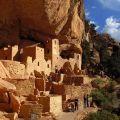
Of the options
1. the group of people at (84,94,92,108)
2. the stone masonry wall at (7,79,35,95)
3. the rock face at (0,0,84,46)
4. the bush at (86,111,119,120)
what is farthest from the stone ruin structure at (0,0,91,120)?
the bush at (86,111,119,120)

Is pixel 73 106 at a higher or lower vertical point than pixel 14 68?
lower

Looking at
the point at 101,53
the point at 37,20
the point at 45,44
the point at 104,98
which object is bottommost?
the point at 104,98

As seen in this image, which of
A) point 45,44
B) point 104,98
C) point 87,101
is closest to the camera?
point 87,101

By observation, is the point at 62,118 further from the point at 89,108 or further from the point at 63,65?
the point at 63,65

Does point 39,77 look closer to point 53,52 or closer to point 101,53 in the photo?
point 53,52

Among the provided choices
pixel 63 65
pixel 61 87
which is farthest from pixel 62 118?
pixel 63 65

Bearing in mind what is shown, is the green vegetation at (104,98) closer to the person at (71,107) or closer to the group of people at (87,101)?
the group of people at (87,101)

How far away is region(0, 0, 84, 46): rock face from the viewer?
117 ft

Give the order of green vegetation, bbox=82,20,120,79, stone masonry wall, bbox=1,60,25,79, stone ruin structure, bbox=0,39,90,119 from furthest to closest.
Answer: green vegetation, bbox=82,20,120,79
stone masonry wall, bbox=1,60,25,79
stone ruin structure, bbox=0,39,90,119

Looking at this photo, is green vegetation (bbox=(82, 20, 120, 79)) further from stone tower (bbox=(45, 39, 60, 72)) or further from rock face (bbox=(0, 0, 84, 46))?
stone tower (bbox=(45, 39, 60, 72))

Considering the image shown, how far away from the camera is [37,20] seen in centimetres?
3594

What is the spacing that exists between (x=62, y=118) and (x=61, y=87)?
5.73 metres

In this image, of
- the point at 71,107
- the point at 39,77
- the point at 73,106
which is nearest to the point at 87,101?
the point at 73,106

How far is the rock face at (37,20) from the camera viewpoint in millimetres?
Answer: 35656
